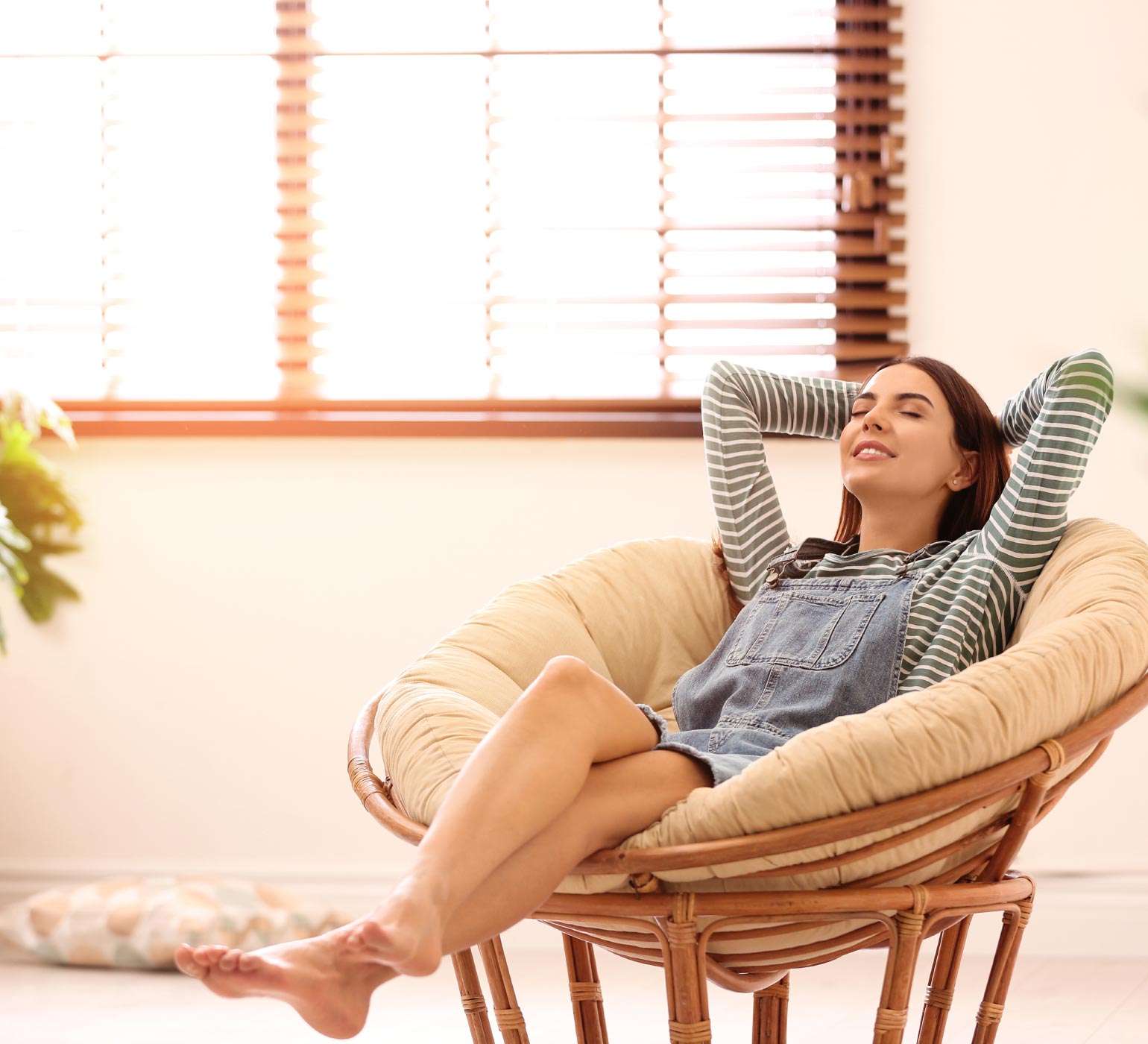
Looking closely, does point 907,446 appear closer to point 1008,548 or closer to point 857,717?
point 1008,548

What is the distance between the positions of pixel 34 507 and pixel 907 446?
1.86 meters

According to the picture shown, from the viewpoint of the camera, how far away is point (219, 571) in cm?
262

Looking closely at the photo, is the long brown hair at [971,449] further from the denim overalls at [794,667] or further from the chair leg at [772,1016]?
the chair leg at [772,1016]

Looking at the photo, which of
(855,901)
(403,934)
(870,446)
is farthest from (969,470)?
(403,934)

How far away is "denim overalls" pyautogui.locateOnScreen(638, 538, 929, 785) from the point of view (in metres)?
1.45

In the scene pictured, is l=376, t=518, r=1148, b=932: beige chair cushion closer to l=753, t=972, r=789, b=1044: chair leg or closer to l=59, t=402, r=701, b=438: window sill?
l=753, t=972, r=789, b=1044: chair leg

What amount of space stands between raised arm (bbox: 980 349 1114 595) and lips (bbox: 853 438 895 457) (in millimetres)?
196

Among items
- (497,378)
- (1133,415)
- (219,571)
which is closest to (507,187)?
(497,378)

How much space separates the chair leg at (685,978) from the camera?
Answer: 3.71 feet

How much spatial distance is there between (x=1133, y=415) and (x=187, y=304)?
205cm

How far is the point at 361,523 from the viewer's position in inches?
103

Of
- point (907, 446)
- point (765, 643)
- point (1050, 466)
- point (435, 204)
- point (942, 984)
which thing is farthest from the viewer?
point (435, 204)

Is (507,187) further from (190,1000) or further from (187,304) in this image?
(190,1000)

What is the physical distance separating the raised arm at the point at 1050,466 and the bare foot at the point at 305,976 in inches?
36.3
